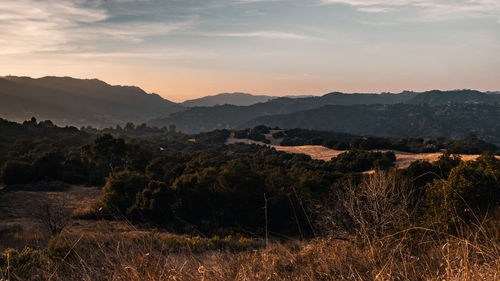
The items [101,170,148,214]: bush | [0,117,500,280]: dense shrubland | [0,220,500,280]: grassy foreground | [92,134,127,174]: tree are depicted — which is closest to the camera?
[0,220,500,280]: grassy foreground

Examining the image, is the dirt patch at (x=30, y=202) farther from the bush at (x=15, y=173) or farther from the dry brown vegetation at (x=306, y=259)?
the dry brown vegetation at (x=306, y=259)

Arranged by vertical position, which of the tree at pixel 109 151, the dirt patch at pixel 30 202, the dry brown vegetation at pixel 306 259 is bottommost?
the dirt patch at pixel 30 202

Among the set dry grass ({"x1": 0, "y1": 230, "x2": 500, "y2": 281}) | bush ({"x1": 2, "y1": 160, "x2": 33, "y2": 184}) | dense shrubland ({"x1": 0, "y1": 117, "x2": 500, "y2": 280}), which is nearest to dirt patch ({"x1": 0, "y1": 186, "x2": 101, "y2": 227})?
dense shrubland ({"x1": 0, "y1": 117, "x2": 500, "y2": 280})

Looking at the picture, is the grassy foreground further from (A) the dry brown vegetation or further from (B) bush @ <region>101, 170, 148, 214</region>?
(B) bush @ <region>101, 170, 148, 214</region>

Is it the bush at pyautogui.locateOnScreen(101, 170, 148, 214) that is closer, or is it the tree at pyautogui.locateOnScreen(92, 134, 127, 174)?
the bush at pyautogui.locateOnScreen(101, 170, 148, 214)

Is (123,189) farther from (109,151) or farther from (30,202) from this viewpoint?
(109,151)

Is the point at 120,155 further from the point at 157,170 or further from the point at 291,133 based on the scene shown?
the point at 291,133

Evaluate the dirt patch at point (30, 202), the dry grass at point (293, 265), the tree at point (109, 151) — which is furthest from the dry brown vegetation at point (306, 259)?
the tree at point (109, 151)

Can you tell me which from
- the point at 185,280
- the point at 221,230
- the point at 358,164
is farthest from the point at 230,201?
the point at 358,164

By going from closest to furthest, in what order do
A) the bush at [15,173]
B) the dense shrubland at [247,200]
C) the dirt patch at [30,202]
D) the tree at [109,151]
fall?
the dense shrubland at [247,200], the dirt patch at [30,202], the bush at [15,173], the tree at [109,151]

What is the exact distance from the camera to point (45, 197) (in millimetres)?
30391

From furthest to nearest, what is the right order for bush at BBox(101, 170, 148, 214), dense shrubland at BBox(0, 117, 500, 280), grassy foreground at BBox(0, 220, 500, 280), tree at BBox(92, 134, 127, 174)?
tree at BBox(92, 134, 127, 174) < bush at BBox(101, 170, 148, 214) < dense shrubland at BBox(0, 117, 500, 280) < grassy foreground at BBox(0, 220, 500, 280)

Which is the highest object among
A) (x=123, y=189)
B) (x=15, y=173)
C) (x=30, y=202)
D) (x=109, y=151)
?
(x=109, y=151)

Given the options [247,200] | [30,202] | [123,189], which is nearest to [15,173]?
[30,202]
